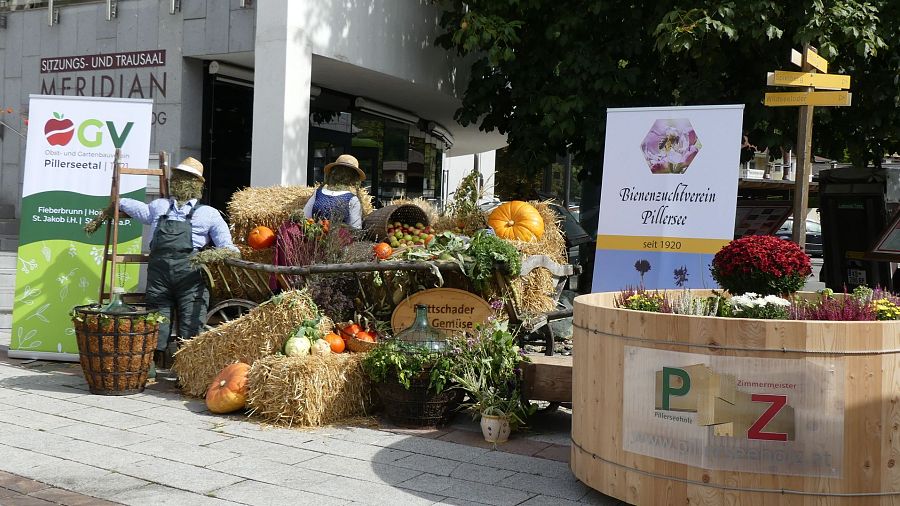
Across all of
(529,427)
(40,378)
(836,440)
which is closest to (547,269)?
(529,427)

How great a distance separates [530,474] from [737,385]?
1452 mm

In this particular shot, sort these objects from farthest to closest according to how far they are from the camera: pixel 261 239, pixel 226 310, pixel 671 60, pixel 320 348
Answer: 1. pixel 671 60
2. pixel 226 310
3. pixel 261 239
4. pixel 320 348

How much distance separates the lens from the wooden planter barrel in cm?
421

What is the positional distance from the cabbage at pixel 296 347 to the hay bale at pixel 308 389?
0.10 m

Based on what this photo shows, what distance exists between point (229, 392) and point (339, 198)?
237cm

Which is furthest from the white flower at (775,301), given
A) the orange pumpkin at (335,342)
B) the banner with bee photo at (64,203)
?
the banner with bee photo at (64,203)

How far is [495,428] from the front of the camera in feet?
19.5

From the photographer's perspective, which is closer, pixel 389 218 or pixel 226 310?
pixel 389 218

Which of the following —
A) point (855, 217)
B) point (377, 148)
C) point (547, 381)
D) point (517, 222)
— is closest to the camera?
point (547, 381)

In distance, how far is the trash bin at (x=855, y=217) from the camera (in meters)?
12.7

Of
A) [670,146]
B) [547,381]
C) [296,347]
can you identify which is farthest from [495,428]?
[670,146]

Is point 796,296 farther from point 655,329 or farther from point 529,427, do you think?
point 529,427

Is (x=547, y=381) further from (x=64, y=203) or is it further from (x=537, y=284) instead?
(x=64, y=203)

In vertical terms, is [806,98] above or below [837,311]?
above
